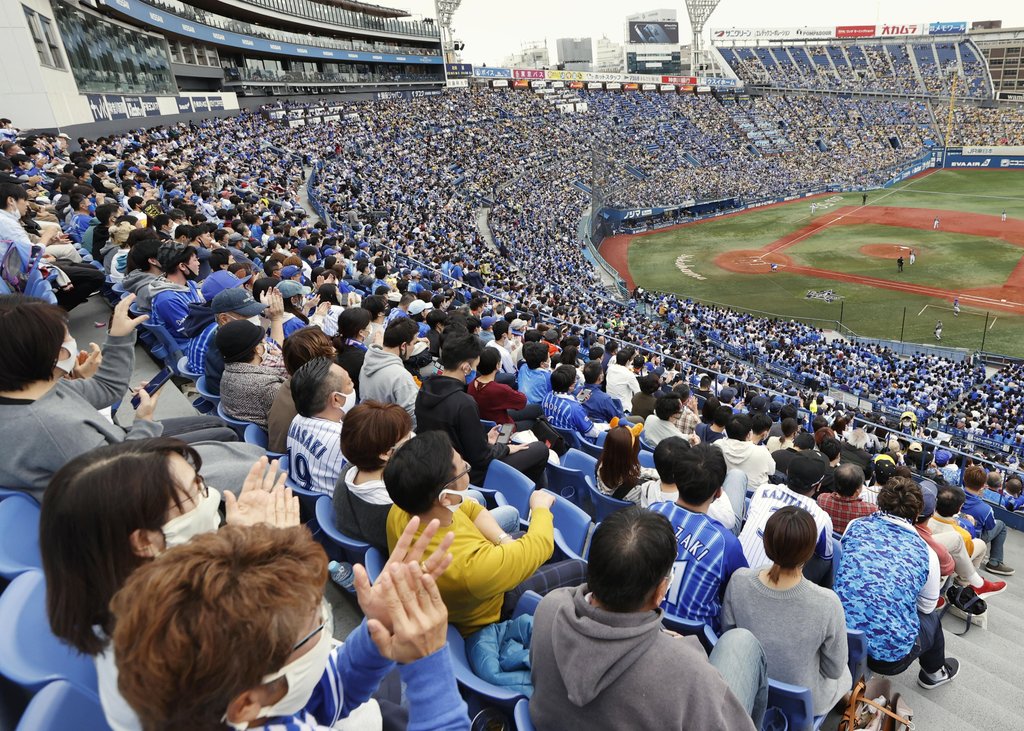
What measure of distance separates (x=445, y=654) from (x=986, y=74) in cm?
9473

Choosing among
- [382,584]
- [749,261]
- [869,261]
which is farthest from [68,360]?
[869,261]

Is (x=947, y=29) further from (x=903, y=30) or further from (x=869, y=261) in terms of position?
(x=869, y=261)

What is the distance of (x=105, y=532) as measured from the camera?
6.56ft

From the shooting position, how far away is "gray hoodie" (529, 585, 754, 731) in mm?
2277

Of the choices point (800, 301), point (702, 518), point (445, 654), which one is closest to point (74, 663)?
point (445, 654)

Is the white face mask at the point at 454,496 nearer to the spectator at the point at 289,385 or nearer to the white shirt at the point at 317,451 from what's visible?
the white shirt at the point at 317,451

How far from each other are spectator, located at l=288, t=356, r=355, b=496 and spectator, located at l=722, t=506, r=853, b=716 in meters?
2.72

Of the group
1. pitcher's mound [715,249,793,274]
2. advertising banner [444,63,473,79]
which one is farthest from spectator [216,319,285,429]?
advertising banner [444,63,473,79]

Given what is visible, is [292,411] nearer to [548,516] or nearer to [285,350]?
[285,350]

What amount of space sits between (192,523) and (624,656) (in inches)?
65.4

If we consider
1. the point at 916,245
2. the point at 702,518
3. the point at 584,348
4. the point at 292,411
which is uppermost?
the point at 292,411

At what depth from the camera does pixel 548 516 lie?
3252 mm

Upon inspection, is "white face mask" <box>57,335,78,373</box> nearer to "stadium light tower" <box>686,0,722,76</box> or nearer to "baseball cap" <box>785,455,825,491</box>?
"baseball cap" <box>785,455,825,491</box>

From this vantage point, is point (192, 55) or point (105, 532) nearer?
point (105, 532)
